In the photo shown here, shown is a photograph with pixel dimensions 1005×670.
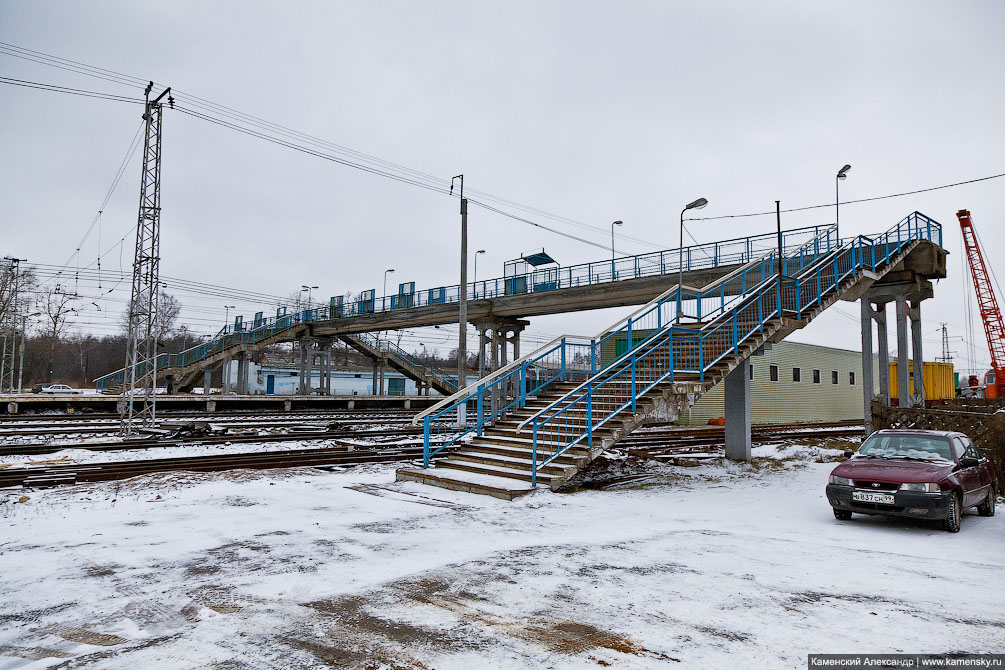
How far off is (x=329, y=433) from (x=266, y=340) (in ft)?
88.7

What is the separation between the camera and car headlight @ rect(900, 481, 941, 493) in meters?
7.74

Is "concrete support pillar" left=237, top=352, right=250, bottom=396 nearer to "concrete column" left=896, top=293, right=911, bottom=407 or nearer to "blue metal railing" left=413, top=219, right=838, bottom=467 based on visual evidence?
"blue metal railing" left=413, top=219, right=838, bottom=467

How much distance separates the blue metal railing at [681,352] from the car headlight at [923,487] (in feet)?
15.9

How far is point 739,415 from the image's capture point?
15812 millimetres

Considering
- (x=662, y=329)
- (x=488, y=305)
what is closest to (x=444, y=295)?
(x=488, y=305)

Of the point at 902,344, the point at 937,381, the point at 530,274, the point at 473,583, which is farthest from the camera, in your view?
the point at 937,381

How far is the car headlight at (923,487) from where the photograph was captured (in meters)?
7.74

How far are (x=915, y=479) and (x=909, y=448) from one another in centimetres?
120

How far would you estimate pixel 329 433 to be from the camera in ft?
70.1

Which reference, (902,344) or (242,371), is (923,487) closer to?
A: (902,344)

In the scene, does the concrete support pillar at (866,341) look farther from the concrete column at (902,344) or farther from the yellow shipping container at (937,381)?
the yellow shipping container at (937,381)

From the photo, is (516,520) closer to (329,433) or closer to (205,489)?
(205,489)

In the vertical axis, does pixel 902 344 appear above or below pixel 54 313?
below

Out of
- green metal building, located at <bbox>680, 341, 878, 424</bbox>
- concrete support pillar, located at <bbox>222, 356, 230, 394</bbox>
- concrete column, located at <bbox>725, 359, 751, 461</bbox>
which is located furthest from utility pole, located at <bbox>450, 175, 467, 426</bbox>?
concrete support pillar, located at <bbox>222, 356, 230, 394</bbox>
